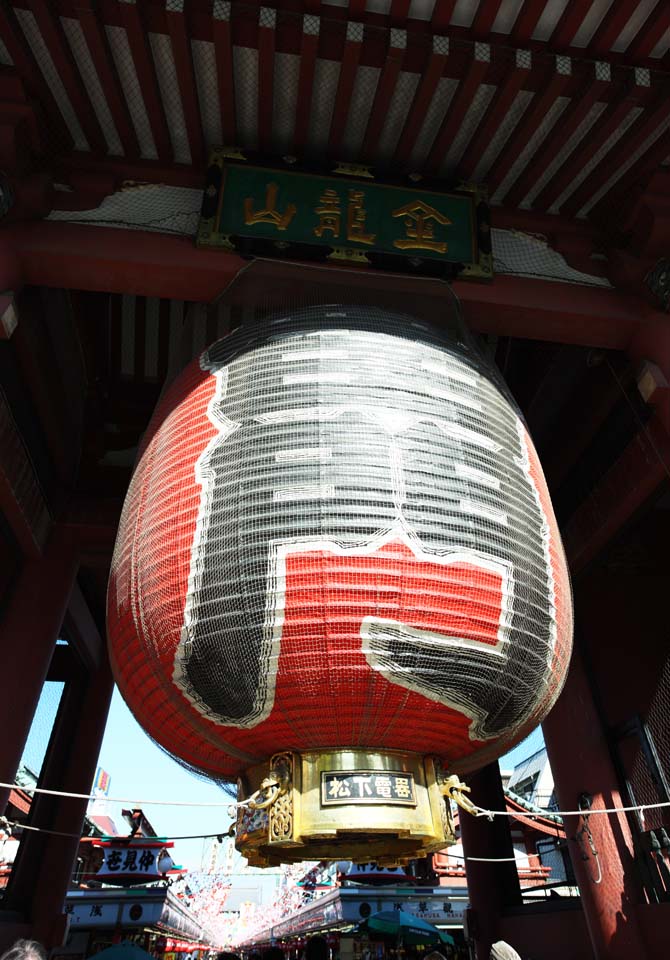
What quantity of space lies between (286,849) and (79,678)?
548cm

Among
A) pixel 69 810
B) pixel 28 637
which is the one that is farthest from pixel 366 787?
pixel 69 810

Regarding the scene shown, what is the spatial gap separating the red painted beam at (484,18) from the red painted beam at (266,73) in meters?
0.91

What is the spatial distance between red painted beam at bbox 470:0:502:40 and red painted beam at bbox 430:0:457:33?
0.39 feet

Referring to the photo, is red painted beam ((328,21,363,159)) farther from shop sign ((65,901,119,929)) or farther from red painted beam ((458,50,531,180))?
shop sign ((65,901,119,929))

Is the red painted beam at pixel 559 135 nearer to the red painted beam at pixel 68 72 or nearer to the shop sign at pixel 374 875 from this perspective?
the red painted beam at pixel 68 72

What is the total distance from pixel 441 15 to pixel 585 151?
104 cm

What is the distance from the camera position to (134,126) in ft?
Answer: 10.5

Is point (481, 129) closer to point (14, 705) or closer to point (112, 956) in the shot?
point (14, 705)

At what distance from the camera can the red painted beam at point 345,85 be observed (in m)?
2.74

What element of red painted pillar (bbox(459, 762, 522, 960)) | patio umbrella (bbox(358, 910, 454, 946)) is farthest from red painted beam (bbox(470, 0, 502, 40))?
patio umbrella (bbox(358, 910, 454, 946))

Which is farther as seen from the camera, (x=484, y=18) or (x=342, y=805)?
(x=484, y=18)

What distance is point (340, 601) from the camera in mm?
1591

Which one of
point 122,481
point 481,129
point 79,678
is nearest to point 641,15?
point 481,129

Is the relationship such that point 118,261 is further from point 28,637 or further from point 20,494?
point 28,637
